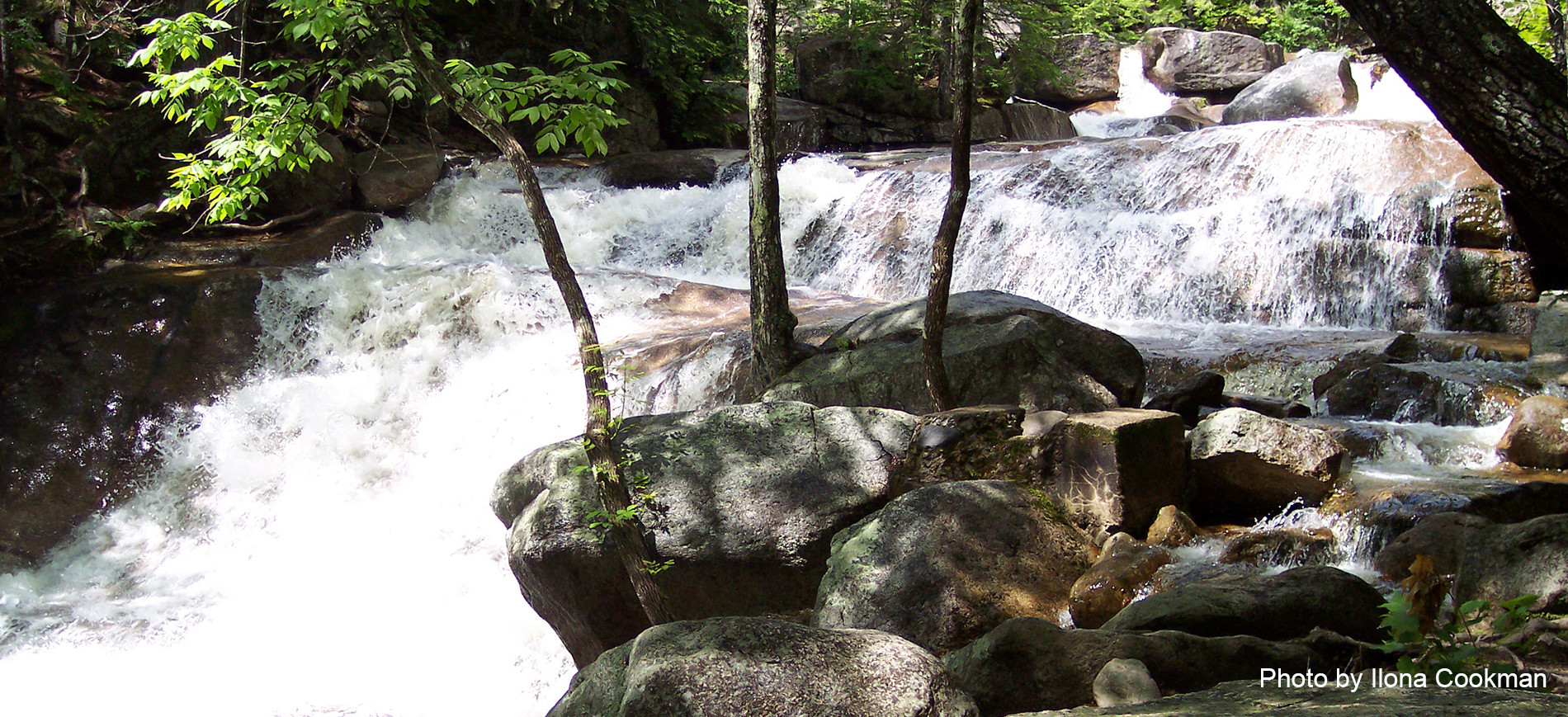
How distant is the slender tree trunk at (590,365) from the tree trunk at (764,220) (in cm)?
209

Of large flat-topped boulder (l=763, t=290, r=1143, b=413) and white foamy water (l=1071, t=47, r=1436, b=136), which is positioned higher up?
white foamy water (l=1071, t=47, r=1436, b=136)

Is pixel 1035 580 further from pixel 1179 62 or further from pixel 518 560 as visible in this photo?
pixel 1179 62

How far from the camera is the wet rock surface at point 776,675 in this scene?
261 centimetres

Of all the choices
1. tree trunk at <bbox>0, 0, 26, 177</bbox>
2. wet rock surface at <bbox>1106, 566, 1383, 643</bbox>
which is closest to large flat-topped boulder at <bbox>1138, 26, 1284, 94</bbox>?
tree trunk at <bbox>0, 0, 26, 177</bbox>

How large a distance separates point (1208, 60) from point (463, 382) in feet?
63.8

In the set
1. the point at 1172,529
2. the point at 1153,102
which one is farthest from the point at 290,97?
the point at 1153,102

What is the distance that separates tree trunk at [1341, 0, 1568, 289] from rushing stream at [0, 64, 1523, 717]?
2028 millimetres

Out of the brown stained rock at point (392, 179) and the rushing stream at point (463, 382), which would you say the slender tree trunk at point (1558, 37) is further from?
the brown stained rock at point (392, 179)

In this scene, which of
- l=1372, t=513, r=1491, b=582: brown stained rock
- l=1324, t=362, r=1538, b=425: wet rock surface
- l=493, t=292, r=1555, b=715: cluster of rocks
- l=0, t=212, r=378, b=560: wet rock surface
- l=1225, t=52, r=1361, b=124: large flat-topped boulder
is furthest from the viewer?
l=1225, t=52, r=1361, b=124: large flat-topped boulder

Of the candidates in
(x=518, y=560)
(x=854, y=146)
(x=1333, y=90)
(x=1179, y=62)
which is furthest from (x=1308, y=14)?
(x=518, y=560)

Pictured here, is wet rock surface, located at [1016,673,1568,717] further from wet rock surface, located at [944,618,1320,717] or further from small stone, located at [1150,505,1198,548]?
small stone, located at [1150,505,1198,548]

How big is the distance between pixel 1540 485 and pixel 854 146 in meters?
14.4

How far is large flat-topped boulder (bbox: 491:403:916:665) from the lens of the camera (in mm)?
4520

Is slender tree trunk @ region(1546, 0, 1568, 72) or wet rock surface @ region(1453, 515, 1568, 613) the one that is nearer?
wet rock surface @ region(1453, 515, 1568, 613)
